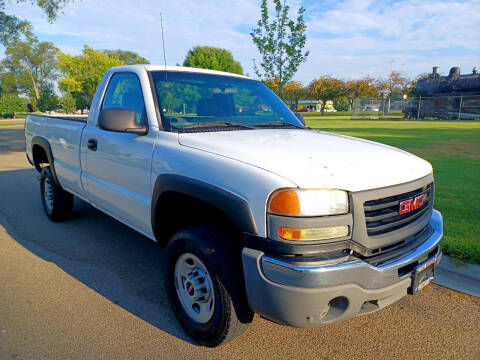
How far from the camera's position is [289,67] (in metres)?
11.3

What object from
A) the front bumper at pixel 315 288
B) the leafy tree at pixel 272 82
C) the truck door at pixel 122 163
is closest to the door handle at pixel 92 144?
the truck door at pixel 122 163

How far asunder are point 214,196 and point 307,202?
1.85ft

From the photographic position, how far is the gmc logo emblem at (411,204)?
2131mm

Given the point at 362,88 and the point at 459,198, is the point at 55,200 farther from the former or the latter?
the point at 362,88

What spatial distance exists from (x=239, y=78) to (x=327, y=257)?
250 cm

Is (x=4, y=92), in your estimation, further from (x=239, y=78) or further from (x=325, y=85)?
(x=239, y=78)

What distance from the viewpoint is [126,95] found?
10.7 ft

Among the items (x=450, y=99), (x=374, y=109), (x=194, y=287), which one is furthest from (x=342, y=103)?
(x=194, y=287)

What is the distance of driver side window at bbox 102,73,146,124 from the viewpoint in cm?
298

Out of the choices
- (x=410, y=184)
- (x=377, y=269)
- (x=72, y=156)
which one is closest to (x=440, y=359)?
(x=377, y=269)

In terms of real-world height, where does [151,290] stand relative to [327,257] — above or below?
below

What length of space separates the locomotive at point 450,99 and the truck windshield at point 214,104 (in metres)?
37.2

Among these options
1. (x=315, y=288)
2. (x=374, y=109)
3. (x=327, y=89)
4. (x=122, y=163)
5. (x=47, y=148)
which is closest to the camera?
(x=315, y=288)

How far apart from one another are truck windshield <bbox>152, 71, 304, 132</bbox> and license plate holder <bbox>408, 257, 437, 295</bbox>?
1676 millimetres
